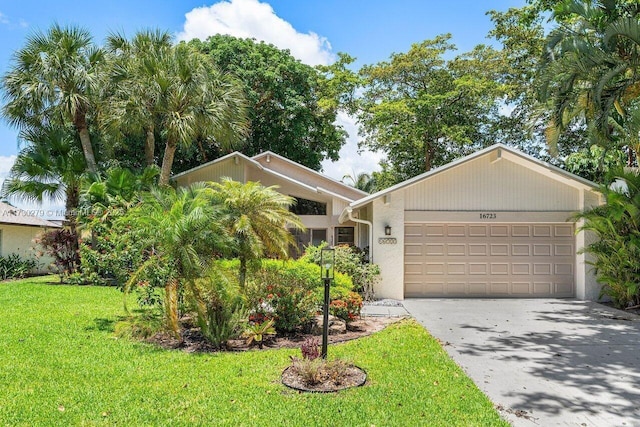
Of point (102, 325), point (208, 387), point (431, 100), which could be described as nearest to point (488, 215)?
point (208, 387)

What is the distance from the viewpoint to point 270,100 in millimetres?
24969

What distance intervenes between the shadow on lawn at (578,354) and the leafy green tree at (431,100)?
1599 cm

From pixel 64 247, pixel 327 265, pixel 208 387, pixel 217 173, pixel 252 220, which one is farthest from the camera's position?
pixel 217 173

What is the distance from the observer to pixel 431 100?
80.2 ft

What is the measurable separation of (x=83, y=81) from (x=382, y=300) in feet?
44.8

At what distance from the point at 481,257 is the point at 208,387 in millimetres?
10352

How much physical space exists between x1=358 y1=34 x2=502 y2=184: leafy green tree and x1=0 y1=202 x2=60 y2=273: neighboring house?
18.7 m

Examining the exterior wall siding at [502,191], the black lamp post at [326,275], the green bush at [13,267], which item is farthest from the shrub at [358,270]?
the green bush at [13,267]

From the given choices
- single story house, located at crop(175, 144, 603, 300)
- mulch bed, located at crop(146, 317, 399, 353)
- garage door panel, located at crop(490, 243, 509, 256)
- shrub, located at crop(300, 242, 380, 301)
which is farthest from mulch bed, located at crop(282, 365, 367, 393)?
garage door panel, located at crop(490, 243, 509, 256)

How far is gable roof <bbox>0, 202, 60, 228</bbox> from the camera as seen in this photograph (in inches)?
738

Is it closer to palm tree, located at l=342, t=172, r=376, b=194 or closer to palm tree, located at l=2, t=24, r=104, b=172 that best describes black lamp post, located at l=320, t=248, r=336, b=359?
palm tree, located at l=2, t=24, r=104, b=172

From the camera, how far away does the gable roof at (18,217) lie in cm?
1873

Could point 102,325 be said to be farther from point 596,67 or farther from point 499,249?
point 596,67

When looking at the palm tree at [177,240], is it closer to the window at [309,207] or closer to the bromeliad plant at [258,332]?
the bromeliad plant at [258,332]
